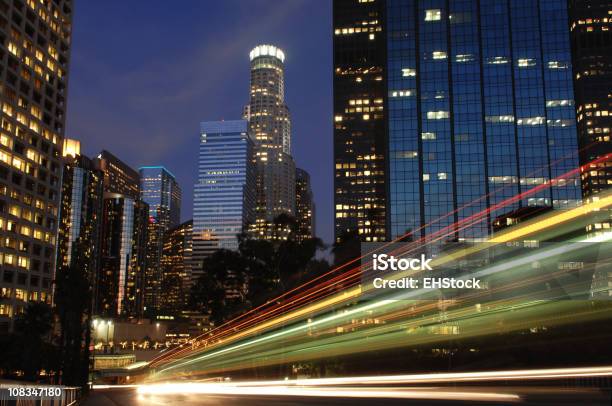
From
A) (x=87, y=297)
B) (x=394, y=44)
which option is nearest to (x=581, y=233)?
(x=394, y=44)

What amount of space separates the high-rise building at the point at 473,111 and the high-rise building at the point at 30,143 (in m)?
60.5

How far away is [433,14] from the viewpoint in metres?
115

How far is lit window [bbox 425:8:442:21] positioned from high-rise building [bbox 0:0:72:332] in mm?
68341

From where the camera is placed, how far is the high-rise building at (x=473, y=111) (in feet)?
357

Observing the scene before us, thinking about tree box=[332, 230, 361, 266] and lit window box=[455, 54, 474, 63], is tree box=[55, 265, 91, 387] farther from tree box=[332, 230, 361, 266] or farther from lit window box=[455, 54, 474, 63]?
lit window box=[455, 54, 474, 63]

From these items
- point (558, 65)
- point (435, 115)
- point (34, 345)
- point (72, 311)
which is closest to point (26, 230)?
point (34, 345)

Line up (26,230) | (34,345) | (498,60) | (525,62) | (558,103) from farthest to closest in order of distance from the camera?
(498,60)
(525,62)
(558,103)
(26,230)
(34,345)

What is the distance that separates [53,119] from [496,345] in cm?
9517

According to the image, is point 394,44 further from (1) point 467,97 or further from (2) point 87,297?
(2) point 87,297

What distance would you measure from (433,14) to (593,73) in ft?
159

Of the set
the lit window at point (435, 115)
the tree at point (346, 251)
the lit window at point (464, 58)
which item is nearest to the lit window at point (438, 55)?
the lit window at point (464, 58)

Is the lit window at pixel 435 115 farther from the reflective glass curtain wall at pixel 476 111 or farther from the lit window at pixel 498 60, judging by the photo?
the lit window at pixel 498 60

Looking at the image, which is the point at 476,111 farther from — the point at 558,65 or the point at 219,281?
the point at 219,281

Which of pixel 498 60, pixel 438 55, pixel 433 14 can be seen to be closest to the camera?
pixel 498 60
